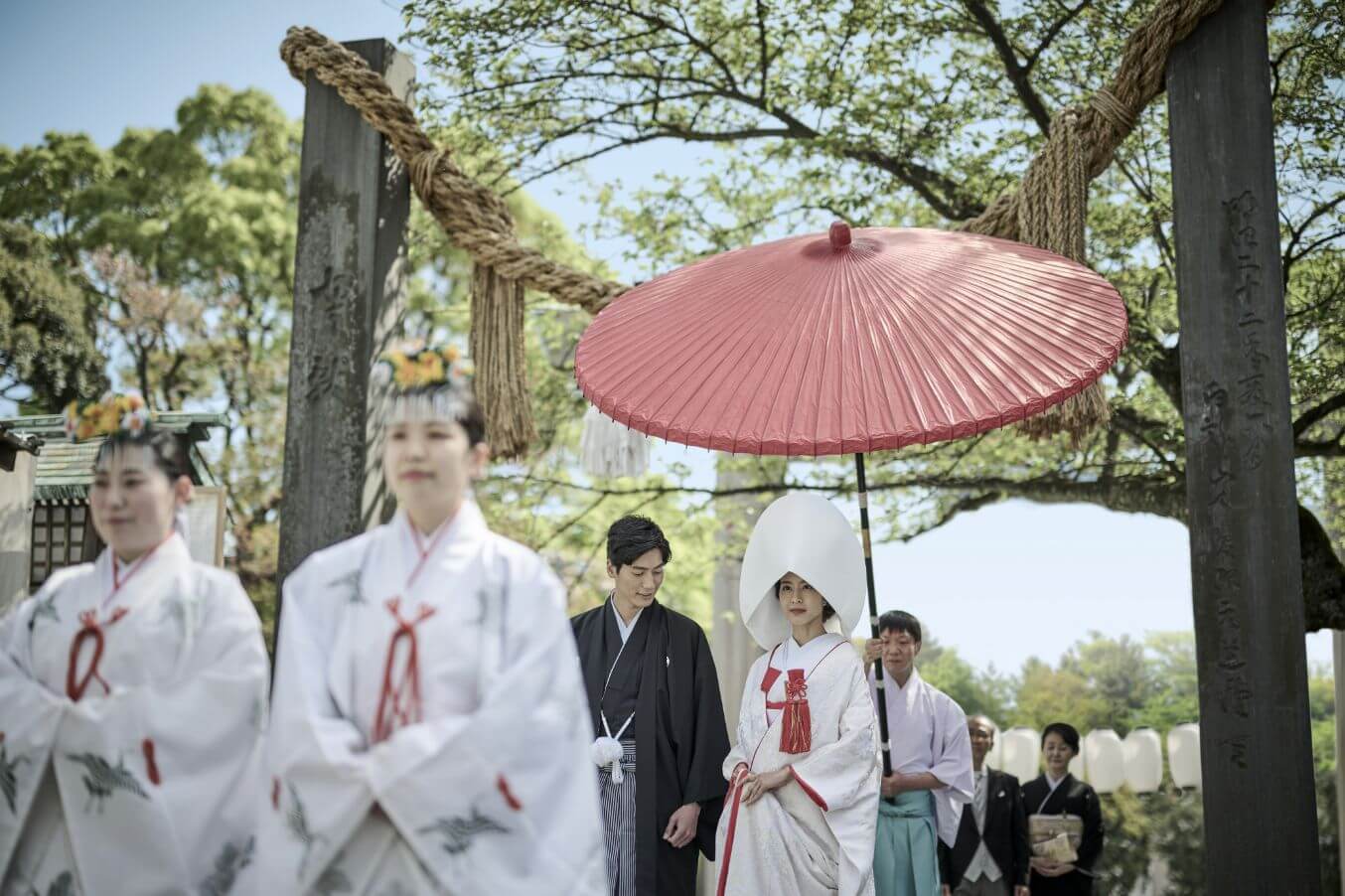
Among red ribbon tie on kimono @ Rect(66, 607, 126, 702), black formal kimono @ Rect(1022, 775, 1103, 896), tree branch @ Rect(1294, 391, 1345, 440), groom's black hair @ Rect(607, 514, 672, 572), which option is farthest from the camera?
black formal kimono @ Rect(1022, 775, 1103, 896)

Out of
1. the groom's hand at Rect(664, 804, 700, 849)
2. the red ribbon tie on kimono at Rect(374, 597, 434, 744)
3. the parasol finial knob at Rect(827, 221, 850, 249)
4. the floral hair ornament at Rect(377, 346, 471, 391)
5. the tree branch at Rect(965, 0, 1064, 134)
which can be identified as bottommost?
the groom's hand at Rect(664, 804, 700, 849)

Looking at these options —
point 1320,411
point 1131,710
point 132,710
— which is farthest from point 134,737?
point 1131,710

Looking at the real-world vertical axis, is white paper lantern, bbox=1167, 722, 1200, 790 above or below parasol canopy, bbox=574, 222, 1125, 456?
below

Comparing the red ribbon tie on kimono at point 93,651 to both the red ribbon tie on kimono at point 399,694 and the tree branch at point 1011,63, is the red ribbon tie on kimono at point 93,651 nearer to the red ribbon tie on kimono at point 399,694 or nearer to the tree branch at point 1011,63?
the red ribbon tie on kimono at point 399,694

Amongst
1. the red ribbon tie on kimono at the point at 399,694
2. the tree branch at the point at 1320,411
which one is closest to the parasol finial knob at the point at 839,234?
the red ribbon tie on kimono at the point at 399,694

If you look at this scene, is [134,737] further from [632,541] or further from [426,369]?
→ [632,541]

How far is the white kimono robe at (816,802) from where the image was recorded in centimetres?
387

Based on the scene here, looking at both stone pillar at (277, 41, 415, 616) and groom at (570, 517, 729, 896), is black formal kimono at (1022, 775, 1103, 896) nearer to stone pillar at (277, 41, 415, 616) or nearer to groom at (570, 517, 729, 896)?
groom at (570, 517, 729, 896)

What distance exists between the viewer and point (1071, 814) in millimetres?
6820

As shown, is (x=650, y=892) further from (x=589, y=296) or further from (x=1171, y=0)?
(x=1171, y=0)

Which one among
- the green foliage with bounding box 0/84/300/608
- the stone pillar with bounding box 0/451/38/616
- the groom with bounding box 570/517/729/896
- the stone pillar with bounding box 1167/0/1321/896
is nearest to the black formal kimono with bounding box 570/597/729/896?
the groom with bounding box 570/517/729/896

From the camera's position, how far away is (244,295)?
1631 cm

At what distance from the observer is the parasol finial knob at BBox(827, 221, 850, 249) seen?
4102 millimetres

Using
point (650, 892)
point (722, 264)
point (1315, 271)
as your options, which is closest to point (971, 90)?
point (1315, 271)
